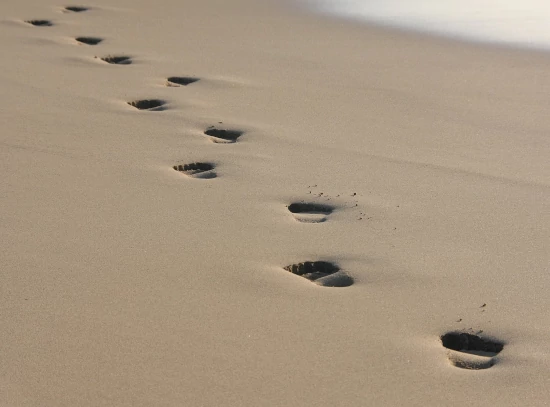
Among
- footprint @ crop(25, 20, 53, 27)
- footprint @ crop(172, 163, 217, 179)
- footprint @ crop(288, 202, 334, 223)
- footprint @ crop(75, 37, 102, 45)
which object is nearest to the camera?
footprint @ crop(288, 202, 334, 223)

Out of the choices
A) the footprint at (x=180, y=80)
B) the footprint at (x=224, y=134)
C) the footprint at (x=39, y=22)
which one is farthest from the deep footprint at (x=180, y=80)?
the footprint at (x=39, y=22)

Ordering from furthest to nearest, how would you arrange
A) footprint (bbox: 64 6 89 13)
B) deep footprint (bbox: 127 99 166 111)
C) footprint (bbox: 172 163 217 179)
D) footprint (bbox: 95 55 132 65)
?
1. footprint (bbox: 64 6 89 13)
2. footprint (bbox: 95 55 132 65)
3. deep footprint (bbox: 127 99 166 111)
4. footprint (bbox: 172 163 217 179)

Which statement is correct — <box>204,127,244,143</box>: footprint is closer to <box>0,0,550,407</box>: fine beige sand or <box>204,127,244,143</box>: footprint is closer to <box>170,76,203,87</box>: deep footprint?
<box>0,0,550,407</box>: fine beige sand

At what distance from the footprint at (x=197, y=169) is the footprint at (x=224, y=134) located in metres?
0.32

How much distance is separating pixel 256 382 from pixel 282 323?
0.29 metres

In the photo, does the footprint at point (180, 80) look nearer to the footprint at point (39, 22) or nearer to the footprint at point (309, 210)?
the footprint at point (39, 22)

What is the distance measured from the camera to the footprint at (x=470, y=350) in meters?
2.29

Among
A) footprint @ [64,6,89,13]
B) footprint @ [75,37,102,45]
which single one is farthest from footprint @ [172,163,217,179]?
footprint @ [64,6,89,13]

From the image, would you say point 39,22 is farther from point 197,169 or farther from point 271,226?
point 271,226

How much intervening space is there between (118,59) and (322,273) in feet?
8.51

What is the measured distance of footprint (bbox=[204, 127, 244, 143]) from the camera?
3.80m

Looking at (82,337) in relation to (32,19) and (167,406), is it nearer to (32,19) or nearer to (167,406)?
(167,406)

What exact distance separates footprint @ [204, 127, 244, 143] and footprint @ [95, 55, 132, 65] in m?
1.21

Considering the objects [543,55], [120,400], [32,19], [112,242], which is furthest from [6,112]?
[543,55]
